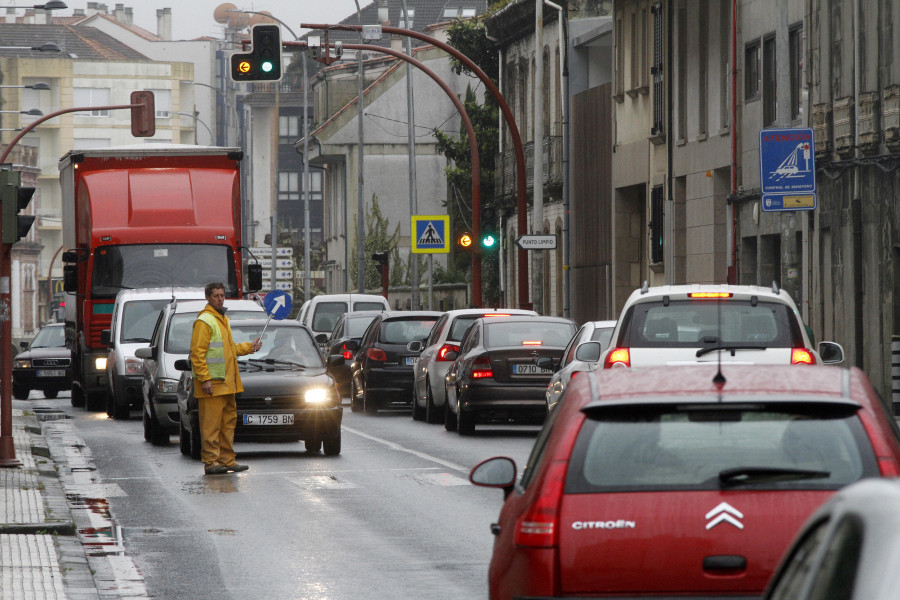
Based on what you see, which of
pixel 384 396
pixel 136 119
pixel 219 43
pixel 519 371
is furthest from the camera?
pixel 219 43

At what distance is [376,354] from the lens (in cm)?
2983

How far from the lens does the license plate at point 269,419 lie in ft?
63.5

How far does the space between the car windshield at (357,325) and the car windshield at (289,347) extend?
44.7 ft

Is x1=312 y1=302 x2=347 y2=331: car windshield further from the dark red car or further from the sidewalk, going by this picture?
the dark red car

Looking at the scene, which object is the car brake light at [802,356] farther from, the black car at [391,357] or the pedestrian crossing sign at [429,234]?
the pedestrian crossing sign at [429,234]

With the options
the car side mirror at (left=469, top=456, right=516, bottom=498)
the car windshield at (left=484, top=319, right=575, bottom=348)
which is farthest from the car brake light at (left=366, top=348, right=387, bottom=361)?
the car side mirror at (left=469, top=456, right=516, bottom=498)

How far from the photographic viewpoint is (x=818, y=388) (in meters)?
6.02

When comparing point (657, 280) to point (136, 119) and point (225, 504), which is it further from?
point (225, 504)

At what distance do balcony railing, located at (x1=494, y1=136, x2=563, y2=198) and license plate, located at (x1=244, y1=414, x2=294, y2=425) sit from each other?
30.8 meters

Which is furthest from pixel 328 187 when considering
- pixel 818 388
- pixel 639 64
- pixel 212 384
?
pixel 818 388

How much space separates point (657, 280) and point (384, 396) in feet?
39.6

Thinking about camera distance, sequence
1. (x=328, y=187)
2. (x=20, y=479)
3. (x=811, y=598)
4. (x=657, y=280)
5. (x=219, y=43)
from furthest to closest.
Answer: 1. (x=219, y=43)
2. (x=328, y=187)
3. (x=657, y=280)
4. (x=20, y=479)
5. (x=811, y=598)

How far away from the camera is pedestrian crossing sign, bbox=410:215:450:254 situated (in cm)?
4225

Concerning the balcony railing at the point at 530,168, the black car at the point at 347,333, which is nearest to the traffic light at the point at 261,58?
the black car at the point at 347,333
